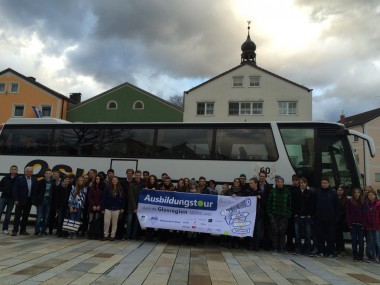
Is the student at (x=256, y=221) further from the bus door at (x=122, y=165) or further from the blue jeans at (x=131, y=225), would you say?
the bus door at (x=122, y=165)

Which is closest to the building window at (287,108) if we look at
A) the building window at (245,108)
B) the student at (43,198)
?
the building window at (245,108)

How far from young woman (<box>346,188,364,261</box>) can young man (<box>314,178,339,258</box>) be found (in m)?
0.41

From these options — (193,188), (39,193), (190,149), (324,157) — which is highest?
(190,149)

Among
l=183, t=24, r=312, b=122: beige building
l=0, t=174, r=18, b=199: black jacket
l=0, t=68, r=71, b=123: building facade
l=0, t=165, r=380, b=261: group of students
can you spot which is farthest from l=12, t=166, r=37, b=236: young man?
l=0, t=68, r=71, b=123: building facade

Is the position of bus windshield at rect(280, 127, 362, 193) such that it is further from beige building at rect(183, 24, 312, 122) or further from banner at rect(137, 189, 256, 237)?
Result: beige building at rect(183, 24, 312, 122)

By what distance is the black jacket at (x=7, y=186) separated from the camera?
10.5 metres

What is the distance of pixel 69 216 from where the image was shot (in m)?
10.1

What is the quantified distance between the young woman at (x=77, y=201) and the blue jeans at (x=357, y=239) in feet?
24.2

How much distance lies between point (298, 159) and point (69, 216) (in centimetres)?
677

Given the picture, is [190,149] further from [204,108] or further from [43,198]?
[204,108]

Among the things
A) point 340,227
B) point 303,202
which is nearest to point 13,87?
point 303,202

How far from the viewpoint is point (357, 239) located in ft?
29.3

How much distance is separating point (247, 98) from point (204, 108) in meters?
4.28

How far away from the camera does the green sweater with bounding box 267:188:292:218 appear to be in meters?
9.17
